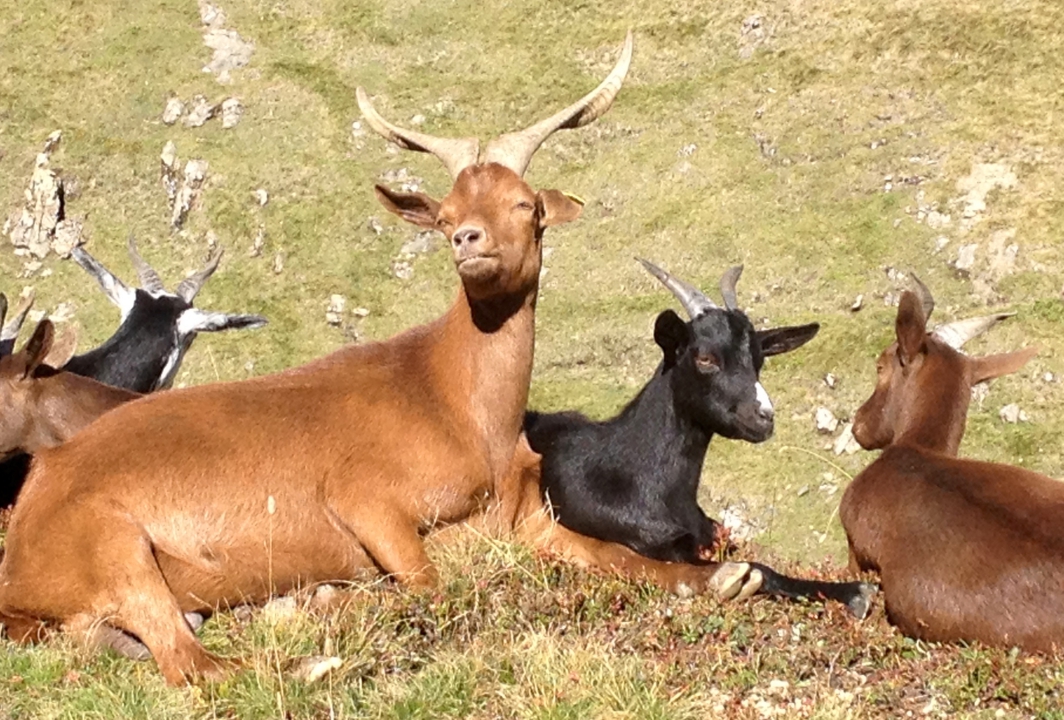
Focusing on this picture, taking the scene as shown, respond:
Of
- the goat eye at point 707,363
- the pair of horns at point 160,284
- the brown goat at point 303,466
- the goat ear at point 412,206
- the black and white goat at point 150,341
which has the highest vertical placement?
the goat ear at point 412,206

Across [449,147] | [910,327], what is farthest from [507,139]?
[910,327]

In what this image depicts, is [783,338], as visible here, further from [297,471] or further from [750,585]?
[297,471]

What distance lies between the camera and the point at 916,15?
189ft

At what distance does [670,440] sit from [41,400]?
19.4ft

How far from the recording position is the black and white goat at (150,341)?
60.3 feet

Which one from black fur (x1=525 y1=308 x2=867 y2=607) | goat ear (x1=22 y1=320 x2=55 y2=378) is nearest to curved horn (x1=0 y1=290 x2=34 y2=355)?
goat ear (x1=22 y1=320 x2=55 y2=378)

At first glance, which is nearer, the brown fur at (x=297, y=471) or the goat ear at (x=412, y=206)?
the brown fur at (x=297, y=471)

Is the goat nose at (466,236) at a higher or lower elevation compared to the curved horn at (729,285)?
higher

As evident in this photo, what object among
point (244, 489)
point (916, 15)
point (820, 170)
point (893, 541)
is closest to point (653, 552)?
point (893, 541)

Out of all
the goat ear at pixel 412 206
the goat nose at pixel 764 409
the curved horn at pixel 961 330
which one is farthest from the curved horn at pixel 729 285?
the goat ear at pixel 412 206

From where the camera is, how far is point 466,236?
426 inches

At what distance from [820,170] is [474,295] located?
139 ft

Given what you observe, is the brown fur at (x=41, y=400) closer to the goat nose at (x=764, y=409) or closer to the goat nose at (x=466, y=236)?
the goat nose at (x=466, y=236)

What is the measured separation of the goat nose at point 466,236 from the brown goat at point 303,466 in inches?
1.4
